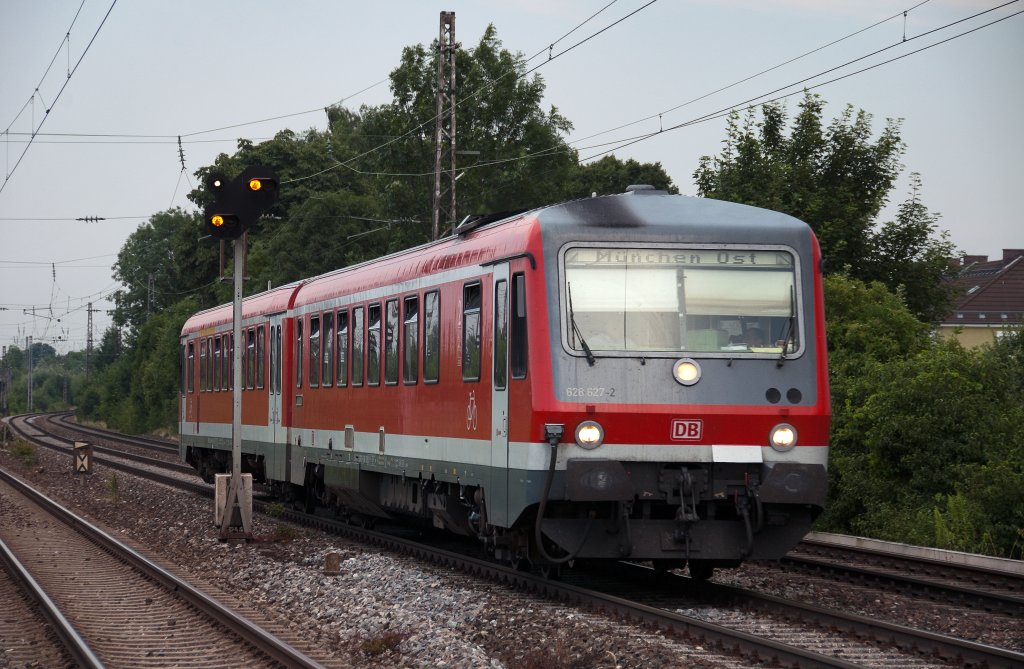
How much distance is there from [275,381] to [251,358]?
80.3 inches

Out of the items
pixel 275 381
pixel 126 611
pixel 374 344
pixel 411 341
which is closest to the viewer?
pixel 126 611

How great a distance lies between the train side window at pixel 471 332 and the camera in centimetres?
1246

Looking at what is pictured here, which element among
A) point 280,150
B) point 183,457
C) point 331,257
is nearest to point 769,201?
point 183,457

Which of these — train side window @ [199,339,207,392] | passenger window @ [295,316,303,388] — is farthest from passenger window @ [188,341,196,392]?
passenger window @ [295,316,303,388]

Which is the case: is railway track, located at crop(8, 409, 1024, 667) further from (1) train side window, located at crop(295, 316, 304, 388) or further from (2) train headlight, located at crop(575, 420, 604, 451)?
(1) train side window, located at crop(295, 316, 304, 388)

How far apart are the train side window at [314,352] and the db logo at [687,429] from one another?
8.00m

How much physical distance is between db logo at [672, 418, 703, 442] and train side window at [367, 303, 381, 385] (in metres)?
5.36

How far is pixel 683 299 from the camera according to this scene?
36.5 feet

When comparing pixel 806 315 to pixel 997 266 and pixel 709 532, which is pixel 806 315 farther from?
pixel 997 266

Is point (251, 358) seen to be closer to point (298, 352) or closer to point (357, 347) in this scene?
point (298, 352)

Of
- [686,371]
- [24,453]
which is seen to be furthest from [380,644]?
[24,453]

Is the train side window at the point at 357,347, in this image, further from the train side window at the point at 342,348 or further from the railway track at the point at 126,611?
the railway track at the point at 126,611

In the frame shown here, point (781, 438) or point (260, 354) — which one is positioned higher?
point (260, 354)

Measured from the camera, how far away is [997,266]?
9106 cm
